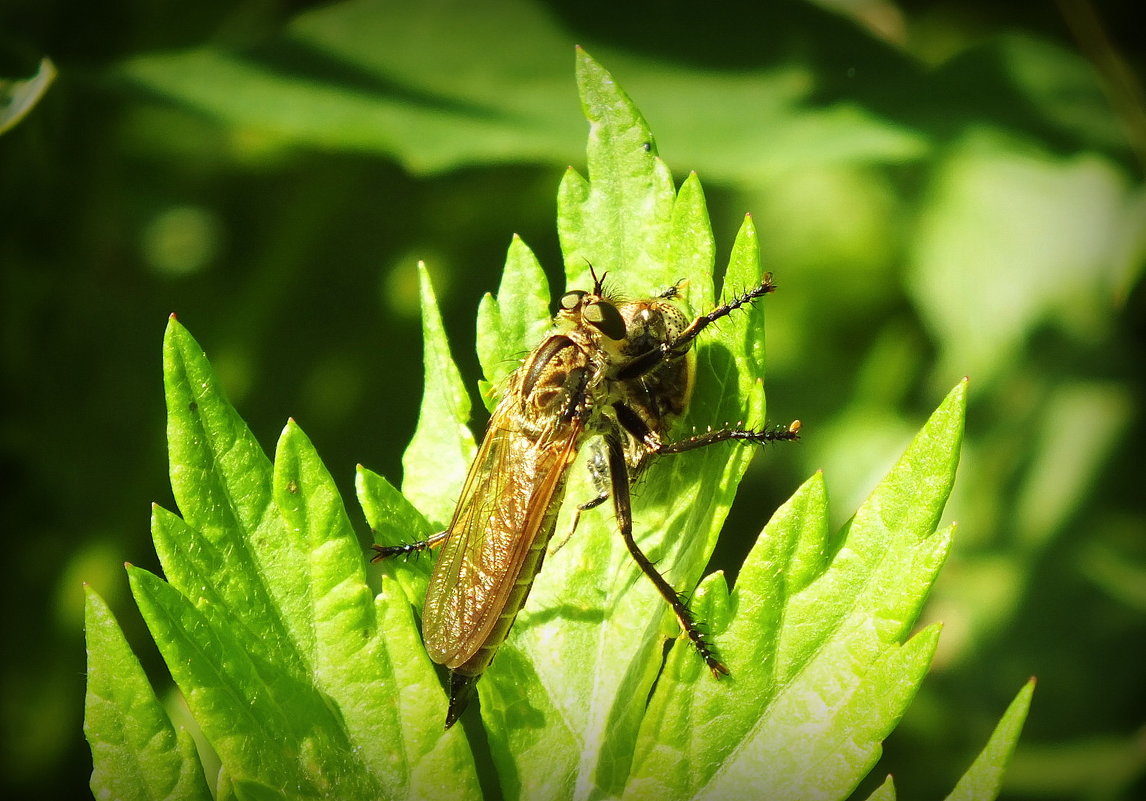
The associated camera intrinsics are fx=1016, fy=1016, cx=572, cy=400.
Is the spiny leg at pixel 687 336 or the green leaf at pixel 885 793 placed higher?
the spiny leg at pixel 687 336

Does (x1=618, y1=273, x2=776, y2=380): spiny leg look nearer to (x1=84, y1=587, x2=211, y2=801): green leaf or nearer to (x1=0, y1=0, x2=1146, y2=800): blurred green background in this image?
(x1=0, y1=0, x2=1146, y2=800): blurred green background

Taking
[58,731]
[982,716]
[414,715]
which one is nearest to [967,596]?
[982,716]

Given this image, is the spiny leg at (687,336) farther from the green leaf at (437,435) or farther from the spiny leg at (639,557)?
the green leaf at (437,435)

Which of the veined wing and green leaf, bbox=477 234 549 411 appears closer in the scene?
the veined wing

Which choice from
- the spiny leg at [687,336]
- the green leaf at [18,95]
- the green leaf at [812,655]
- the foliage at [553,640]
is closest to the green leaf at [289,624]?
the foliage at [553,640]

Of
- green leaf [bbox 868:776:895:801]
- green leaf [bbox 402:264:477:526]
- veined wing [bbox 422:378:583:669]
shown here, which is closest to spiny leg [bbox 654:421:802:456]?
veined wing [bbox 422:378:583:669]

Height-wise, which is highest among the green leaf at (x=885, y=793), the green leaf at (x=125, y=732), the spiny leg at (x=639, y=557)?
the spiny leg at (x=639, y=557)

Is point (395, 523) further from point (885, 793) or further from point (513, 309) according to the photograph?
point (885, 793)
